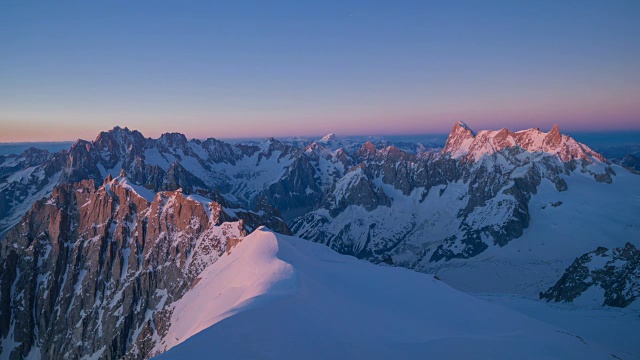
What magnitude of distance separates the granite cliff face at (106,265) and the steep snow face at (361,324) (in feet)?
193

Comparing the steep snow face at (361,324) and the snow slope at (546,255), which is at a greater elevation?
the steep snow face at (361,324)

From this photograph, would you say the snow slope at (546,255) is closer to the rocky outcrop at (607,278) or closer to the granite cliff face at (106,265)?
the rocky outcrop at (607,278)

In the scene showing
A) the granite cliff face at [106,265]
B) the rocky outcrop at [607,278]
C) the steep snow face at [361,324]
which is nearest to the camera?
the steep snow face at [361,324]

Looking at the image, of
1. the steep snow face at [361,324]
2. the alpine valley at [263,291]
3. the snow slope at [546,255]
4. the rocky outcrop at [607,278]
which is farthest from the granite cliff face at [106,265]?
the snow slope at [546,255]

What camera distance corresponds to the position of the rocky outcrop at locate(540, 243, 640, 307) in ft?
273

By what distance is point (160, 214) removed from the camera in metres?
129

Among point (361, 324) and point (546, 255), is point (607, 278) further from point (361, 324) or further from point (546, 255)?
point (546, 255)

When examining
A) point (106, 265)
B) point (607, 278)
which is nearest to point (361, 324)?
point (607, 278)

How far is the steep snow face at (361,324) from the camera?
24.4m

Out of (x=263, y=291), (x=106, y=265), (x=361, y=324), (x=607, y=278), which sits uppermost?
(x=361, y=324)

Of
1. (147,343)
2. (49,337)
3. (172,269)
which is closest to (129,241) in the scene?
(172,269)

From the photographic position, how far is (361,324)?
3027cm

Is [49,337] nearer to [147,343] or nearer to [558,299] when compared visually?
[147,343]

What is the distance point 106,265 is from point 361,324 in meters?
128
